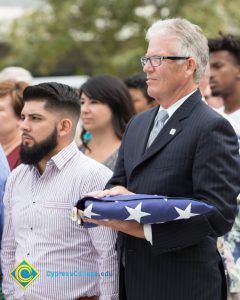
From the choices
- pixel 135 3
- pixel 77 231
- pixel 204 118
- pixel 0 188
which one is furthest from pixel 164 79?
pixel 135 3

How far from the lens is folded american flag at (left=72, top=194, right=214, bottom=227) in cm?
317

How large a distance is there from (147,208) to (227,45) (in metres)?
2.64

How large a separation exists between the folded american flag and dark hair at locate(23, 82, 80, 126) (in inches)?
36.4

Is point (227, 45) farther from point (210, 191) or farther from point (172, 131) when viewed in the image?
point (210, 191)

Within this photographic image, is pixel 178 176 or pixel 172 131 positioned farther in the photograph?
pixel 172 131

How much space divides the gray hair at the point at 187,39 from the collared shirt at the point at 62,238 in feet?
2.61

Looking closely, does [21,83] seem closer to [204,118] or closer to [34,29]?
[204,118]

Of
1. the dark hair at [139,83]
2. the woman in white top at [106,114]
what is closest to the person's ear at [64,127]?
the woman in white top at [106,114]

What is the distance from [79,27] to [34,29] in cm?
119

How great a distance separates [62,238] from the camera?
3.80 m

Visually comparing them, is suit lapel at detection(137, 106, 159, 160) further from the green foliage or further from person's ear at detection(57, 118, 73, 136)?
the green foliage

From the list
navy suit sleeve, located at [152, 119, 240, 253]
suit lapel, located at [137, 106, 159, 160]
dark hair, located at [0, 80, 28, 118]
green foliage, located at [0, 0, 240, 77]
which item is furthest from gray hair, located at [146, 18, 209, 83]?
green foliage, located at [0, 0, 240, 77]

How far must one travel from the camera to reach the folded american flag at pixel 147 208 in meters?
3.17

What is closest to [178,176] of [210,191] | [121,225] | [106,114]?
[210,191]
